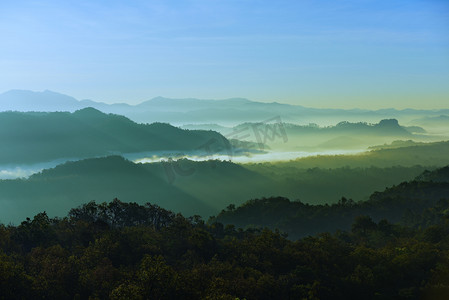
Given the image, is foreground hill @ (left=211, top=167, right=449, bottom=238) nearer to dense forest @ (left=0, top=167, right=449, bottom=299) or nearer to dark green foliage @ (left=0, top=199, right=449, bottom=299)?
dense forest @ (left=0, top=167, right=449, bottom=299)

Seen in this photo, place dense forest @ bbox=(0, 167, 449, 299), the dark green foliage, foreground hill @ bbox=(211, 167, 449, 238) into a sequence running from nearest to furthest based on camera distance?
the dark green foliage → dense forest @ bbox=(0, 167, 449, 299) → foreground hill @ bbox=(211, 167, 449, 238)

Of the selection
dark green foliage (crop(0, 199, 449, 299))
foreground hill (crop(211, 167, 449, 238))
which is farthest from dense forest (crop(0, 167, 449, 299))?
foreground hill (crop(211, 167, 449, 238))

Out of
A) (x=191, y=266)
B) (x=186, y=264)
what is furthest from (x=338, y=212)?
(x=186, y=264)

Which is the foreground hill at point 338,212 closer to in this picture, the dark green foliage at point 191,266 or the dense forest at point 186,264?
the dense forest at point 186,264

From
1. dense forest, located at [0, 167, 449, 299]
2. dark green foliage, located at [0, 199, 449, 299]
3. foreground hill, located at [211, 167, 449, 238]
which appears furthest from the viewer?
foreground hill, located at [211, 167, 449, 238]

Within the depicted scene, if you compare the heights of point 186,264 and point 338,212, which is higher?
point 186,264

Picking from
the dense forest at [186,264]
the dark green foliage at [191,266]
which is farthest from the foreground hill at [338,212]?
the dark green foliage at [191,266]

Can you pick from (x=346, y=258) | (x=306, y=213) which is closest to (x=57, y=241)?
(x=346, y=258)

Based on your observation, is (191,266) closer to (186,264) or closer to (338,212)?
(186,264)

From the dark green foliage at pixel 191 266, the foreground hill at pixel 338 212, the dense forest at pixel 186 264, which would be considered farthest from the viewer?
the foreground hill at pixel 338 212
